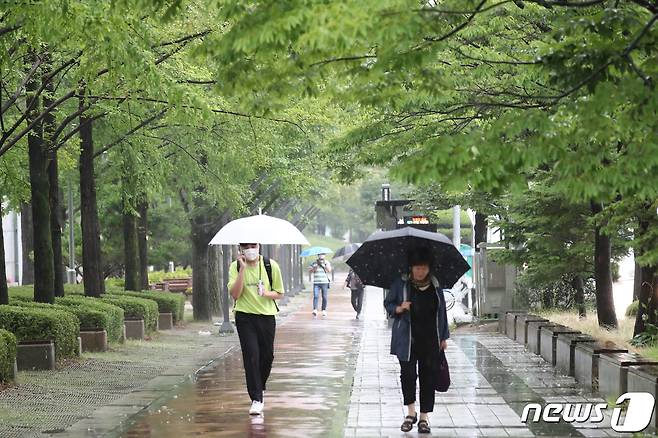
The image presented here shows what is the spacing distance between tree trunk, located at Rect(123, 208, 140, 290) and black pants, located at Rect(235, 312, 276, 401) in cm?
1637

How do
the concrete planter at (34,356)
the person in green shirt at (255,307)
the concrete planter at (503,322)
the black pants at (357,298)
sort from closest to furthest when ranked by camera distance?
the person in green shirt at (255,307)
the concrete planter at (34,356)
the concrete planter at (503,322)
the black pants at (357,298)

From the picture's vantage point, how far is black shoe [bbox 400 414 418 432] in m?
11.5

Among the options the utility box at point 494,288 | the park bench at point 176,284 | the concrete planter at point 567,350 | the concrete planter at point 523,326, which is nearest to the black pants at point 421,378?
the concrete planter at point 567,350

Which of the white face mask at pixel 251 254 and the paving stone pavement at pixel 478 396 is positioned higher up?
the white face mask at pixel 251 254

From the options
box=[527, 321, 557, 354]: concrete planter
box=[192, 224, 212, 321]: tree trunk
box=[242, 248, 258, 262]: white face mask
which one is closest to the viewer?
box=[242, 248, 258, 262]: white face mask

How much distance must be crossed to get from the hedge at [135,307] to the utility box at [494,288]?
26.2 ft

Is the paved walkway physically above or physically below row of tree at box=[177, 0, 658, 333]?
below

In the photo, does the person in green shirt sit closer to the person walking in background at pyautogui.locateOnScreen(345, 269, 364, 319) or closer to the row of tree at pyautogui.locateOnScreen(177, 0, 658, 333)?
the row of tree at pyautogui.locateOnScreen(177, 0, 658, 333)

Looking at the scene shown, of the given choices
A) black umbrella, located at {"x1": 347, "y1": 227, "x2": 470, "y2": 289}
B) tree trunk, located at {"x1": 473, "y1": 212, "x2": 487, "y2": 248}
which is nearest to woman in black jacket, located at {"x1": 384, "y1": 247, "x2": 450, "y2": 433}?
black umbrella, located at {"x1": 347, "y1": 227, "x2": 470, "y2": 289}

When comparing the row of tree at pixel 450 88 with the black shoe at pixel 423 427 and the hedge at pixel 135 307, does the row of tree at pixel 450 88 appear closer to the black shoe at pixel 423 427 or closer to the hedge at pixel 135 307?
the black shoe at pixel 423 427

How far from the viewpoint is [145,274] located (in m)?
35.5

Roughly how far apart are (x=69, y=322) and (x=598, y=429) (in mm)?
10761

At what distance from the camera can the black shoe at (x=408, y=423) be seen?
451 inches

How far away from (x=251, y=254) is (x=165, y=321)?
17.9 metres
